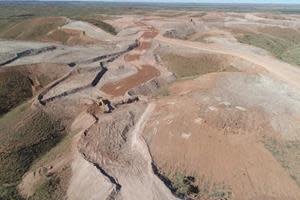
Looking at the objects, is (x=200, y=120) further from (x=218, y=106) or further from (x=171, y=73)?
(x=171, y=73)

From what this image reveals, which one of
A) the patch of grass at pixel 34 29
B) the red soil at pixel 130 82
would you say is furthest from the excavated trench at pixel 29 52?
the patch of grass at pixel 34 29

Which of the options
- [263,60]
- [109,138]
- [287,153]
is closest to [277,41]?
[263,60]

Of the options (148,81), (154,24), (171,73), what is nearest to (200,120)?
(148,81)

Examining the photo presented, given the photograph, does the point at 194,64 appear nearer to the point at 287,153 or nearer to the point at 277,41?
the point at 287,153

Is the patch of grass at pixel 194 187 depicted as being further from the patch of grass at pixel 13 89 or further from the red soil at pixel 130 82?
the patch of grass at pixel 13 89

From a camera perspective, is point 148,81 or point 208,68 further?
point 208,68

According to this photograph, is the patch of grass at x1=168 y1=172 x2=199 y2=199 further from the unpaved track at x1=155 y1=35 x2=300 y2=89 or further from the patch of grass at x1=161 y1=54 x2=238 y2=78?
the patch of grass at x1=161 y1=54 x2=238 y2=78
